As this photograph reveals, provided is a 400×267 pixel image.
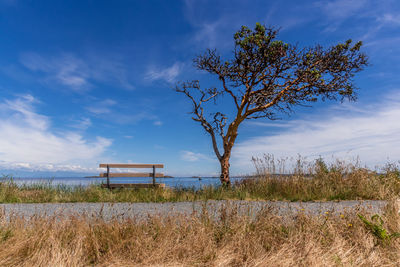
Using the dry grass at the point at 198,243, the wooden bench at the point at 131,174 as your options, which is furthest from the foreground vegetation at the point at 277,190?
the dry grass at the point at 198,243

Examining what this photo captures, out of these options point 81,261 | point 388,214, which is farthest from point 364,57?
point 81,261

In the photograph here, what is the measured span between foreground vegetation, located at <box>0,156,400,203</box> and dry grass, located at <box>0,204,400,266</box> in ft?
12.0

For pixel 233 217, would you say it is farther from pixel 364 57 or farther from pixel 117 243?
pixel 364 57

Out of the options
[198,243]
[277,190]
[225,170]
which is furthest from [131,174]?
[198,243]

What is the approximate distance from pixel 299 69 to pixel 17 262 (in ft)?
37.8

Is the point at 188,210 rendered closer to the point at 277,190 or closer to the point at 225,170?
the point at 277,190

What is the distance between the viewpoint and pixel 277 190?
9.03 metres

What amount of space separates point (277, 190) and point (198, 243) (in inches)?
244

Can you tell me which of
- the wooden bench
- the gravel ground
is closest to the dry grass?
the gravel ground

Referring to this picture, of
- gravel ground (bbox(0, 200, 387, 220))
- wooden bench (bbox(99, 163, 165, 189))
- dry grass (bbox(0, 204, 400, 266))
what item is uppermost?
wooden bench (bbox(99, 163, 165, 189))

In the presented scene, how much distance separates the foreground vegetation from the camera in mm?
8188

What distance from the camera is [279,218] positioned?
4094 millimetres

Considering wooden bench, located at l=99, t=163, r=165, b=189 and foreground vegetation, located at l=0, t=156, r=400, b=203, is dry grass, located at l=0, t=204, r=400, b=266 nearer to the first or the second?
foreground vegetation, located at l=0, t=156, r=400, b=203

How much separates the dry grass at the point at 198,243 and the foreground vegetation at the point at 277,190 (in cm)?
365
